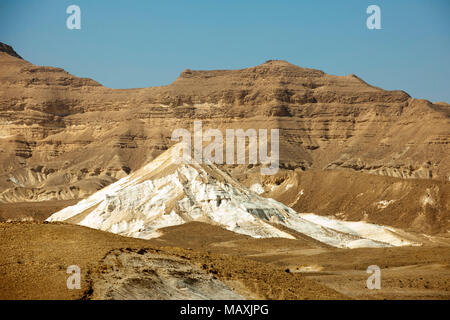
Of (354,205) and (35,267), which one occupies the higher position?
(35,267)

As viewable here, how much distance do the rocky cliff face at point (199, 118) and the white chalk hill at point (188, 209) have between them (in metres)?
74.3

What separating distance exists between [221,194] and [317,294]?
31.0 meters

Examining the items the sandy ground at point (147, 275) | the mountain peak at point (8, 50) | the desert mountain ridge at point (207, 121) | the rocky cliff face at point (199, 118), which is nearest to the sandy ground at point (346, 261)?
the sandy ground at point (147, 275)

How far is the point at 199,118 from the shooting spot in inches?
6334

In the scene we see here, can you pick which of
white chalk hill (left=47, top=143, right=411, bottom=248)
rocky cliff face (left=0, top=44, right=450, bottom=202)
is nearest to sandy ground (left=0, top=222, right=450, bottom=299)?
white chalk hill (left=47, top=143, right=411, bottom=248)

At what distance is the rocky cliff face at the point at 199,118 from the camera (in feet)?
457

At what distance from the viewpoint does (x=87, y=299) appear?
1753 cm

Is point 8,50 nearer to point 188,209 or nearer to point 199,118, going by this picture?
point 199,118

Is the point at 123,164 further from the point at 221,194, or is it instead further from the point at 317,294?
the point at 317,294

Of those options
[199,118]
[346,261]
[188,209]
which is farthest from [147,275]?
[199,118]

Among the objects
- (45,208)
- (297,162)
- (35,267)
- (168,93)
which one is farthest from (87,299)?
(168,93)

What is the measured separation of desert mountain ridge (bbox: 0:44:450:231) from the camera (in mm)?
134750

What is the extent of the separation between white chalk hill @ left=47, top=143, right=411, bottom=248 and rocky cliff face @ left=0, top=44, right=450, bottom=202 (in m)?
74.3

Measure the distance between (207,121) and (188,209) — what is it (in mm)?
108693
